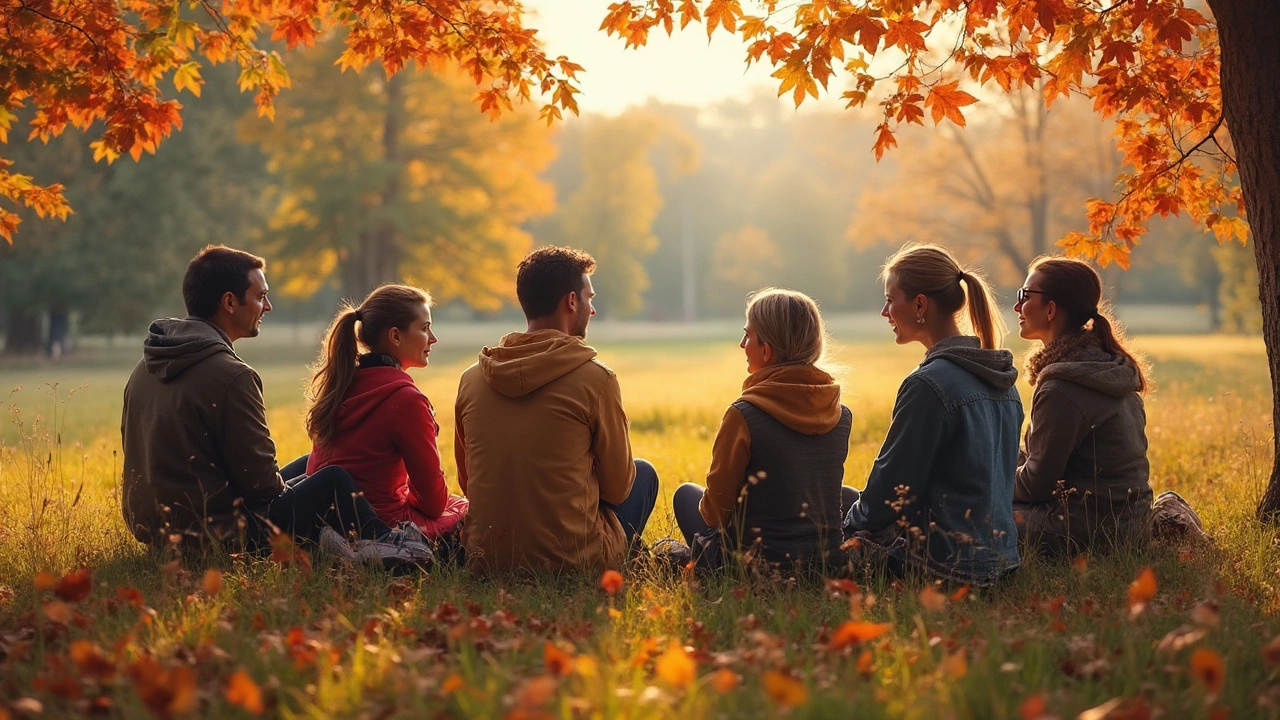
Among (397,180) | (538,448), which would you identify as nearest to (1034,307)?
(538,448)

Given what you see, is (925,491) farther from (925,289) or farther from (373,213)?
(373,213)

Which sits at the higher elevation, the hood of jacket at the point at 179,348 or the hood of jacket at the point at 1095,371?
the hood of jacket at the point at 179,348

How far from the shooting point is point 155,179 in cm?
2948

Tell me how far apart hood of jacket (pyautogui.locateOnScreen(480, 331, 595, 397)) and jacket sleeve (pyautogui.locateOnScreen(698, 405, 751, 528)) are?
669mm

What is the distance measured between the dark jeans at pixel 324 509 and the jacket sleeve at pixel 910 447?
2.23m

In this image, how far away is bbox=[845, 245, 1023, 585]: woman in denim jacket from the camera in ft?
14.1

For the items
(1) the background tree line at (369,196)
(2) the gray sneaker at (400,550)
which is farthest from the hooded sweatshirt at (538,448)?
(1) the background tree line at (369,196)

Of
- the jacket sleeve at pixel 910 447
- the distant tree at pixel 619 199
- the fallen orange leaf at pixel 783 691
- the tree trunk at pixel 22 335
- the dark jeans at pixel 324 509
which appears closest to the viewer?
the fallen orange leaf at pixel 783 691

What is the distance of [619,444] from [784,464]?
2.42 feet

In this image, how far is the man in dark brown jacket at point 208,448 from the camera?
15.5ft

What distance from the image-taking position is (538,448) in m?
4.49

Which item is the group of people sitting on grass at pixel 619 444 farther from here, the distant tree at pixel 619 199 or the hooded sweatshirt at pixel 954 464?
the distant tree at pixel 619 199

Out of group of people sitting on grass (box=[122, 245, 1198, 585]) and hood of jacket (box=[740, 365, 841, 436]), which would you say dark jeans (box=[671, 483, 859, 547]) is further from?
hood of jacket (box=[740, 365, 841, 436])

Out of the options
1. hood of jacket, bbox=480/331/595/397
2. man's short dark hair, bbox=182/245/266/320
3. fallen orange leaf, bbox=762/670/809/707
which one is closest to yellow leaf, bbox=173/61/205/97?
man's short dark hair, bbox=182/245/266/320
